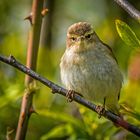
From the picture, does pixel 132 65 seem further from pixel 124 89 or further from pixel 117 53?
pixel 117 53

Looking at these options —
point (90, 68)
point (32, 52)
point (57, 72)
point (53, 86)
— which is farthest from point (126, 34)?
point (57, 72)

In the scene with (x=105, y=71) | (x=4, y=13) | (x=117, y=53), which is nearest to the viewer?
(x=105, y=71)

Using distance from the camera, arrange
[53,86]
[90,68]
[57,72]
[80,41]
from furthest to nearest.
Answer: [57,72]
[80,41]
[90,68]
[53,86]

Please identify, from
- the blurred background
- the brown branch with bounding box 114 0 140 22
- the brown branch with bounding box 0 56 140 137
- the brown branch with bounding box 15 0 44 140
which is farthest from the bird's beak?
the brown branch with bounding box 114 0 140 22

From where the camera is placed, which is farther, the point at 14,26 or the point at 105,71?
the point at 14,26

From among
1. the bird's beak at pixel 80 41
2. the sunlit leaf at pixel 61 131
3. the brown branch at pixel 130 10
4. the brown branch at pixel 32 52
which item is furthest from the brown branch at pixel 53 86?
the bird's beak at pixel 80 41

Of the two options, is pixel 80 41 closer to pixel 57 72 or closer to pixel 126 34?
pixel 57 72

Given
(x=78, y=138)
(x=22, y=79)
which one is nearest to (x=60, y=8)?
(x=22, y=79)
